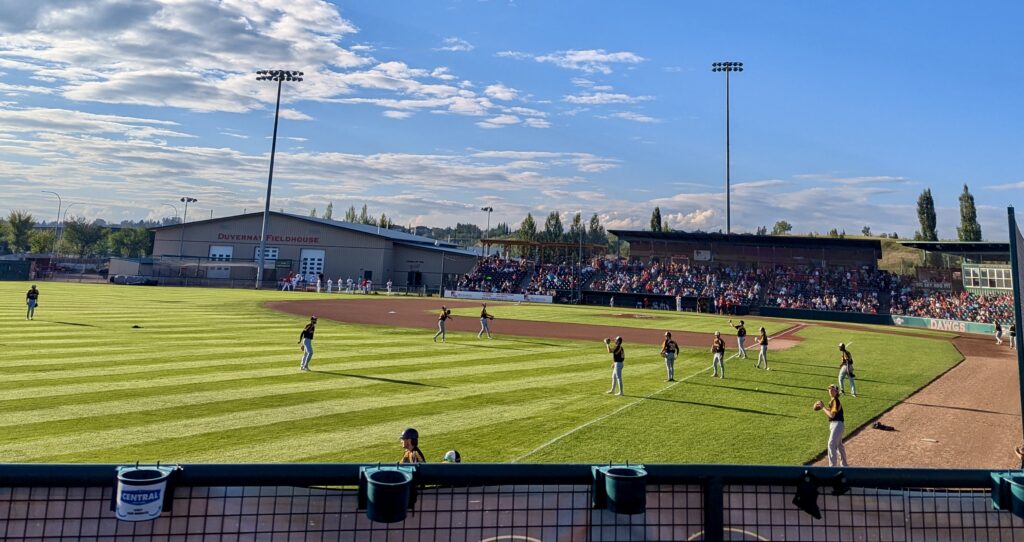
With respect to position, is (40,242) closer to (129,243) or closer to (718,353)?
(129,243)

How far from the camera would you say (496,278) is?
73.1m

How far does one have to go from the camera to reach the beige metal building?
75.1 meters

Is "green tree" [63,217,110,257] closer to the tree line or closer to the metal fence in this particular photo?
the tree line

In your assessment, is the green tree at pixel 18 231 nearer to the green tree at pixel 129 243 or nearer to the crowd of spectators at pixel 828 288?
the green tree at pixel 129 243

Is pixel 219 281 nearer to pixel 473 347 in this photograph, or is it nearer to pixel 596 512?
pixel 473 347

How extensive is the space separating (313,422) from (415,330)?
18.6 meters

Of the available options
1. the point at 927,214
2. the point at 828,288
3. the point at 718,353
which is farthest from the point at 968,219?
the point at 718,353

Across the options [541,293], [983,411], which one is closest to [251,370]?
[983,411]

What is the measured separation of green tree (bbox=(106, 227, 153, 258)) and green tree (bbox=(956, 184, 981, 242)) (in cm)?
17272

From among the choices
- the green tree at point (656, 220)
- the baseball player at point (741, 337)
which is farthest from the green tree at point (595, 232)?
the baseball player at point (741, 337)

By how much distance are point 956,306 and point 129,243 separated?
6294 inches

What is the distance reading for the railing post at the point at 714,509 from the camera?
315 cm

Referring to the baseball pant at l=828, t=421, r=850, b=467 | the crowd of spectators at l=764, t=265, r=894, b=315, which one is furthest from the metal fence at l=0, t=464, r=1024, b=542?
the crowd of spectators at l=764, t=265, r=894, b=315

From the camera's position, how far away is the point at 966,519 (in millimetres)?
3387
